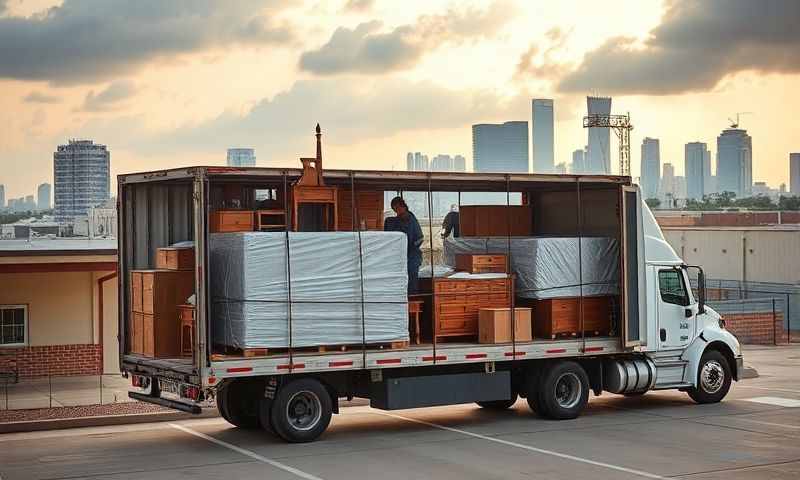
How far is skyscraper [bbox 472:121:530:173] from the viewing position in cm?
7719

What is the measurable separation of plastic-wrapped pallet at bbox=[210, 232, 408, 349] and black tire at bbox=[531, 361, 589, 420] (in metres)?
2.55

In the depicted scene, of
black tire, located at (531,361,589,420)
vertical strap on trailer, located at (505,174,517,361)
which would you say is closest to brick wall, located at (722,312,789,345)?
vertical strap on trailer, located at (505,174,517,361)

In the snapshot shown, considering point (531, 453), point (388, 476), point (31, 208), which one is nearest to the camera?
point (388, 476)

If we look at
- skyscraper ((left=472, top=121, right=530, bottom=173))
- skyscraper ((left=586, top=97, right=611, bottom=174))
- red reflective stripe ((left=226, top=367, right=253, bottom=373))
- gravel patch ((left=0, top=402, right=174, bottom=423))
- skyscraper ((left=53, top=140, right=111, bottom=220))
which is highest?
skyscraper ((left=586, top=97, right=611, bottom=174))

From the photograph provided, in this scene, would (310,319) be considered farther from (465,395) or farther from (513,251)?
(513,251)

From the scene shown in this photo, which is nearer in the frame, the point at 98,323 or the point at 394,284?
the point at 394,284

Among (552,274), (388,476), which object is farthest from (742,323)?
(388,476)

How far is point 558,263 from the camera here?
17625 mm

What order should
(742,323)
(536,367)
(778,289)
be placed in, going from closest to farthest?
(536,367)
(742,323)
(778,289)

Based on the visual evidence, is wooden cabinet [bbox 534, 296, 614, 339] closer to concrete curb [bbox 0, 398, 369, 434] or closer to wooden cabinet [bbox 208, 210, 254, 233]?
wooden cabinet [bbox 208, 210, 254, 233]

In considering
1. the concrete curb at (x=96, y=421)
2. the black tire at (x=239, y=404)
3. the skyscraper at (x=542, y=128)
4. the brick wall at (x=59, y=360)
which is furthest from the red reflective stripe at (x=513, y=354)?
the skyscraper at (x=542, y=128)

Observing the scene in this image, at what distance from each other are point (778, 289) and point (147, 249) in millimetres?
40572

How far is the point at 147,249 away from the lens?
16719 mm

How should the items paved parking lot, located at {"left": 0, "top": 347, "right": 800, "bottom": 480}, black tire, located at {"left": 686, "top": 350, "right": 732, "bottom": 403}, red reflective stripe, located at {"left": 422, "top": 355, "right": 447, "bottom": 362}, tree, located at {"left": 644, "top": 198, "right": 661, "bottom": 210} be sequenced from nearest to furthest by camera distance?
paved parking lot, located at {"left": 0, "top": 347, "right": 800, "bottom": 480} < red reflective stripe, located at {"left": 422, "top": 355, "right": 447, "bottom": 362} < black tire, located at {"left": 686, "top": 350, "right": 732, "bottom": 403} < tree, located at {"left": 644, "top": 198, "right": 661, "bottom": 210}
